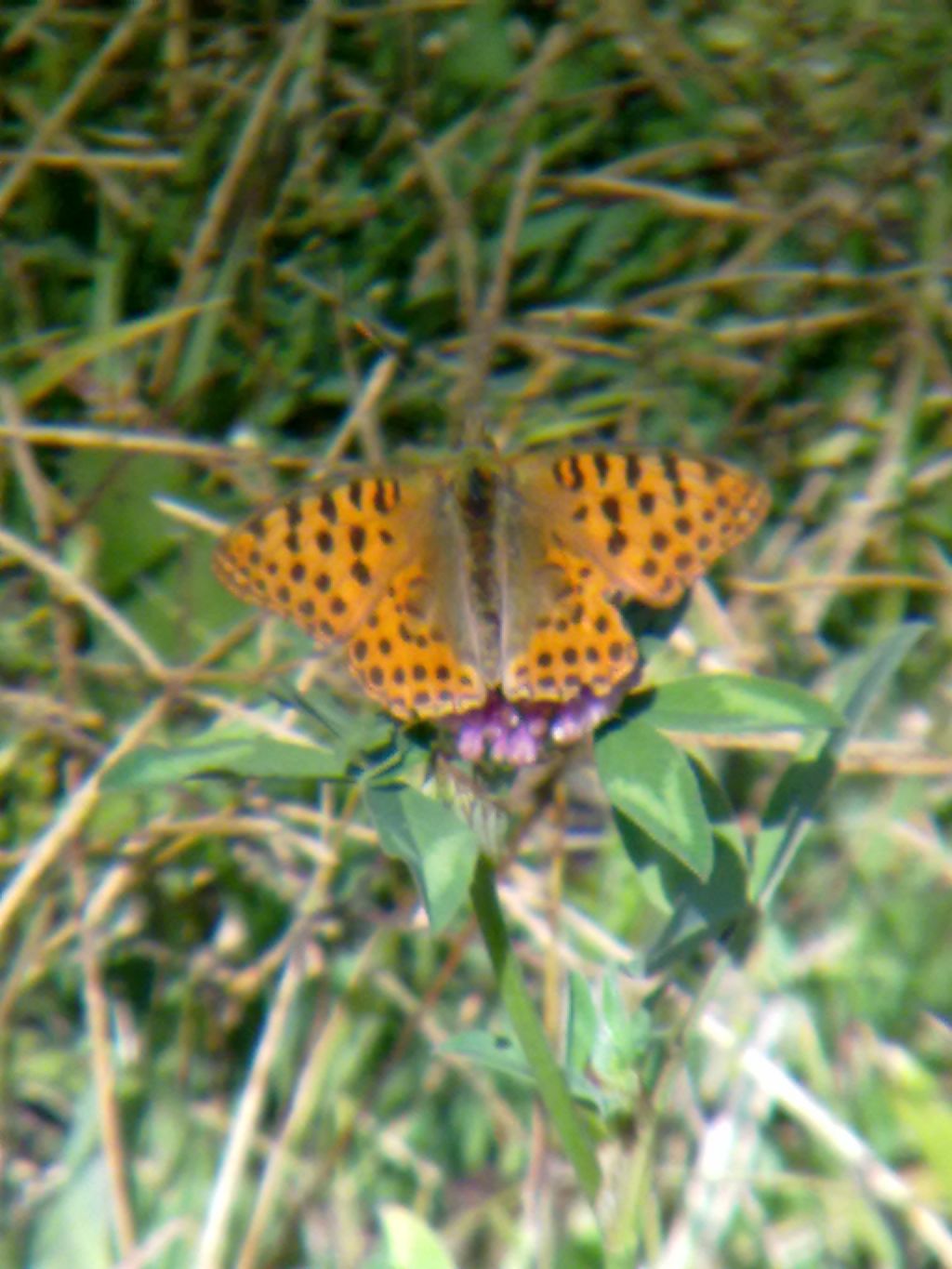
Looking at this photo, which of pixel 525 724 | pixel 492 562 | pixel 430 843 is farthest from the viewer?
pixel 492 562

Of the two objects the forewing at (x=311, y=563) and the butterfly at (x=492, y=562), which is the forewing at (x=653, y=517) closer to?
the butterfly at (x=492, y=562)

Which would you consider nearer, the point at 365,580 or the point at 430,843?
the point at 430,843

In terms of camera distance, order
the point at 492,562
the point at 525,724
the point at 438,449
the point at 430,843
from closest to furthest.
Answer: the point at 430,843, the point at 525,724, the point at 492,562, the point at 438,449

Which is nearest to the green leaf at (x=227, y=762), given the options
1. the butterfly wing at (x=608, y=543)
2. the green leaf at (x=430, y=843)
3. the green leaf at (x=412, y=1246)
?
the green leaf at (x=430, y=843)

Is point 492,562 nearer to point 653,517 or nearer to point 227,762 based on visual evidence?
point 653,517

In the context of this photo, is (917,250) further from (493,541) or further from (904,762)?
(493,541)

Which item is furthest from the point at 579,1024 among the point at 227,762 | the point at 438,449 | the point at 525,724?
the point at 438,449

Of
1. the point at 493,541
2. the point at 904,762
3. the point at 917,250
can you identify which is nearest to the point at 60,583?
the point at 493,541
